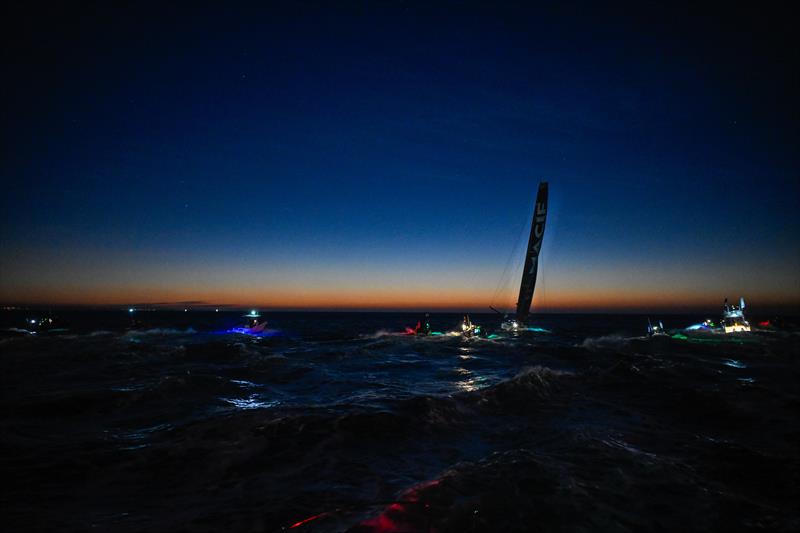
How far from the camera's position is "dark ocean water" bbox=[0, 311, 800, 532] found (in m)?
4.96

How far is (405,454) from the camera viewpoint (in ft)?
24.4

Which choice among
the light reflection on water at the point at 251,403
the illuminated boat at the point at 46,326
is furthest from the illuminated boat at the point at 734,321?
the illuminated boat at the point at 46,326

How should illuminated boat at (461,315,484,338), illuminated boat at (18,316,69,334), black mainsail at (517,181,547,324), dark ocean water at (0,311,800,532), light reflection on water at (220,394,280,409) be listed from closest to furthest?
dark ocean water at (0,311,800,532)
light reflection on water at (220,394,280,409)
black mainsail at (517,181,547,324)
illuminated boat at (461,315,484,338)
illuminated boat at (18,316,69,334)

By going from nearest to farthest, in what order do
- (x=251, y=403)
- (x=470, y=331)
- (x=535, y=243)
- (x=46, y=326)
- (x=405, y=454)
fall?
(x=405, y=454) < (x=251, y=403) < (x=535, y=243) < (x=470, y=331) < (x=46, y=326)

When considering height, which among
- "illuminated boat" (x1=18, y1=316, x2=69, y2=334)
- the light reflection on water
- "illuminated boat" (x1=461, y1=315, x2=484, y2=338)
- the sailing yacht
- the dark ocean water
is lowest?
"illuminated boat" (x1=18, y1=316, x2=69, y2=334)

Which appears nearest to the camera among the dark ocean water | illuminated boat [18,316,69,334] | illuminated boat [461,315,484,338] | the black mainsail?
the dark ocean water

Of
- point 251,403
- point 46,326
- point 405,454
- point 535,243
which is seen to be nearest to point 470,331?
point 535,243

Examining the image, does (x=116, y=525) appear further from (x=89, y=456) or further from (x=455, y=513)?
(x=455, y=513)

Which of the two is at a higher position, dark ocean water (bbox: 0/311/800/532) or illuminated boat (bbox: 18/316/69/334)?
dark ocean water (bbox: 0/311/800/532)

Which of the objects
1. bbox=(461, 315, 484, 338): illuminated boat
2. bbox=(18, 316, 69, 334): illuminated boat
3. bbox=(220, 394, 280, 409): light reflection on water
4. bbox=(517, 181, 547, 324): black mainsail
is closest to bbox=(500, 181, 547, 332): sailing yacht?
bbox=(517, 181, 547, 324): black mainsail

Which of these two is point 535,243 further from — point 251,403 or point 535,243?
point 251,403

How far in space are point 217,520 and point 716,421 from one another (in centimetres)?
1146

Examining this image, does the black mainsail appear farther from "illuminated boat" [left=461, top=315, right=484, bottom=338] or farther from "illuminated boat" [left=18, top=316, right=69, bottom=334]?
"illuminated boat" [left=18, top=316, right=69, bottom=334]

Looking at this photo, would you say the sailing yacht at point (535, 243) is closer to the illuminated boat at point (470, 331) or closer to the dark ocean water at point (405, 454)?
the illuminated boat at point (470, 331)
